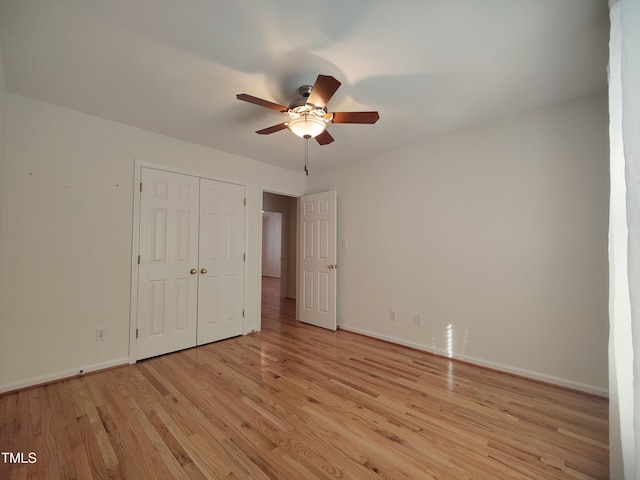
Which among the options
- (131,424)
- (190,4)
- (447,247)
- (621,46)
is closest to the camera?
(621,46)

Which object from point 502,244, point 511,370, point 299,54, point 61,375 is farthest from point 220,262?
point 511,370

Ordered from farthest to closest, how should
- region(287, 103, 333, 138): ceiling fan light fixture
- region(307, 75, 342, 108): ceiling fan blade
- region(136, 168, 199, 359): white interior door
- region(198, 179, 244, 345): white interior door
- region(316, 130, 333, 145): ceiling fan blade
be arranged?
region(198, 179, 244, 345): white interior door
region(136, 168, 199, 359): white interior door
region(316, 130, 333, 145): ceiling fan blade
region(287, 103, 333, 138): ceiling fan light fixture
region(307, 75, 342, 108): ceiling fan blade

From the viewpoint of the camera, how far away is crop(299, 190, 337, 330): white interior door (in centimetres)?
412

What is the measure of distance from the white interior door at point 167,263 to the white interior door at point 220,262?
11cm

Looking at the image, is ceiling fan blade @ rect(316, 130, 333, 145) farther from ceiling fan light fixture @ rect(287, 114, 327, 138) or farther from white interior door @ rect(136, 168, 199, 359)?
white interior door @ rect(136, 168, 199, 359)

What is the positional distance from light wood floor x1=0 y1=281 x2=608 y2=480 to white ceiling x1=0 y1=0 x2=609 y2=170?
253cm

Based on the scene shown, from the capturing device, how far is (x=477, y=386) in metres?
2.42

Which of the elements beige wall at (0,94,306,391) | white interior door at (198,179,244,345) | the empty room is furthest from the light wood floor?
white interior door at (198,179,244,345)

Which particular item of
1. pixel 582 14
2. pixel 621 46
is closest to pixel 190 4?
pixel 621 46

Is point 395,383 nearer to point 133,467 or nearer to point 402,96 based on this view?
point 133,467

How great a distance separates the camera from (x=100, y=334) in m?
2.69

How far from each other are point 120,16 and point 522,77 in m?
2.76

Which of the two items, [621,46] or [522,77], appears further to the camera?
[522,77]

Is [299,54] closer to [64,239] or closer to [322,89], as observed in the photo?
[322,89]
